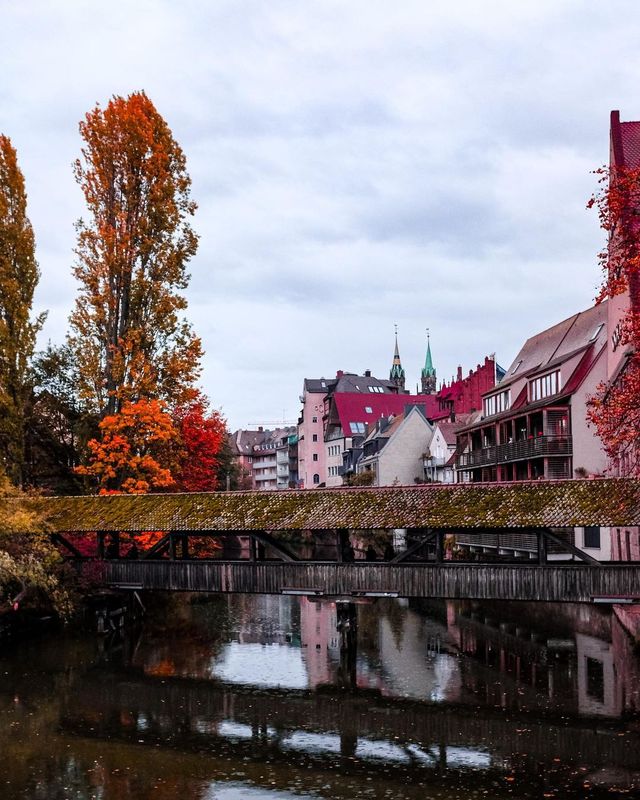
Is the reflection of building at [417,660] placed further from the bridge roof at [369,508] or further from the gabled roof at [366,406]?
the gabled roof at [366,406]

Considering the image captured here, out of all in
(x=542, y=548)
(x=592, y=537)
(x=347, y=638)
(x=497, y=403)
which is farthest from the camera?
(x=497, y=403)

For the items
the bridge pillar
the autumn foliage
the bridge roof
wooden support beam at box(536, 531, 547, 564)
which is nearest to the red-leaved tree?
the autumn foliage

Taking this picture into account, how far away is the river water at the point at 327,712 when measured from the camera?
15.1 metres

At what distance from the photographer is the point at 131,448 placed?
111ft

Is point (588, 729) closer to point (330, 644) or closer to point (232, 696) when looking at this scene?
point (232, 696)

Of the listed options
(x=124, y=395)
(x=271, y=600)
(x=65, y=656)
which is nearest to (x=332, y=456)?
(x=271, y=600)

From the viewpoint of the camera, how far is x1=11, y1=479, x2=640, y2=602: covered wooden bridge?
22656 mm

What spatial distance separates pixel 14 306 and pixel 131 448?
23.3ft

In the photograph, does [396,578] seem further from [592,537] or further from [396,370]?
[396,370]

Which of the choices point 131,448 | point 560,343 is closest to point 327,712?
point 131,448

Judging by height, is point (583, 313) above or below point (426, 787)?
above

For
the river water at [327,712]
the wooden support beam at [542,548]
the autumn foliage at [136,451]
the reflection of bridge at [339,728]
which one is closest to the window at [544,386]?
the river water at [327,712]

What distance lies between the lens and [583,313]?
1767 inches

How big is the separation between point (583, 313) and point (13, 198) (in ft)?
86.8
